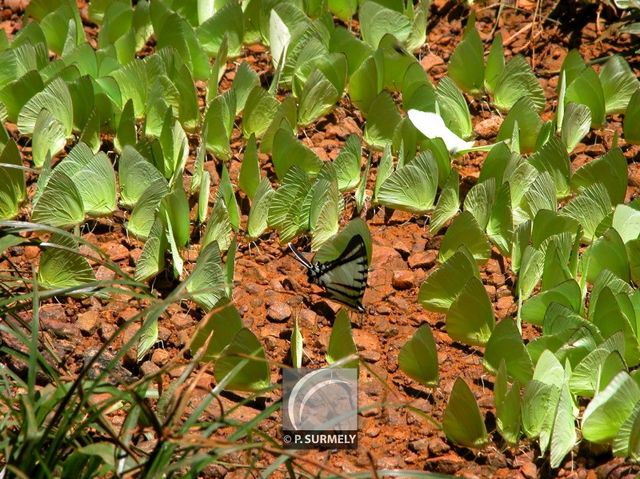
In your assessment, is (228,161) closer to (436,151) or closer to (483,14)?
(436,151)

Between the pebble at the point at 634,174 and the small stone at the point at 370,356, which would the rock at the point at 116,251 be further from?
the pebble at the point at 634,174

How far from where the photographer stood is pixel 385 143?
9.80ft

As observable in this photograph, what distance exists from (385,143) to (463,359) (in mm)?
759

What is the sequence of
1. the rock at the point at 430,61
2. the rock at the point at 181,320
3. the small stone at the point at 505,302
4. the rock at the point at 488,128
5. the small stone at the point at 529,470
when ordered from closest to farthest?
the small stone at the point at 529,470, the rock at the point at 181,320, the small stone at the point at 505,302, the rock at the point at 488,128, the rock at the point at 430,61

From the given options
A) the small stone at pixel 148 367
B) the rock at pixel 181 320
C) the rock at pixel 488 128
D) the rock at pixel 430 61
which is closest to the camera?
the small stone at pixel 148 367

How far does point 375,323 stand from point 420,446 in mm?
377

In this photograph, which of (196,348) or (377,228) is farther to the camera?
(377,228)

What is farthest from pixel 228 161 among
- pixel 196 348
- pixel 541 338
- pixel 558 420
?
pixel 558 420

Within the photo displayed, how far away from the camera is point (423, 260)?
106 inches

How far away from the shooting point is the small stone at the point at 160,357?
242 cm

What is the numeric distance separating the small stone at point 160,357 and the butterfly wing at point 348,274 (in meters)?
0.40

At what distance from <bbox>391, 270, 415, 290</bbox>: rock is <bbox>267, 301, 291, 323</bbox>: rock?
283 millimetres

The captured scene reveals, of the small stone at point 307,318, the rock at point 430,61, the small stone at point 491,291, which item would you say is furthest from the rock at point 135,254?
the rock at point 430,61

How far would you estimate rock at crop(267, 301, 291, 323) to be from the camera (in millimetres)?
2525
